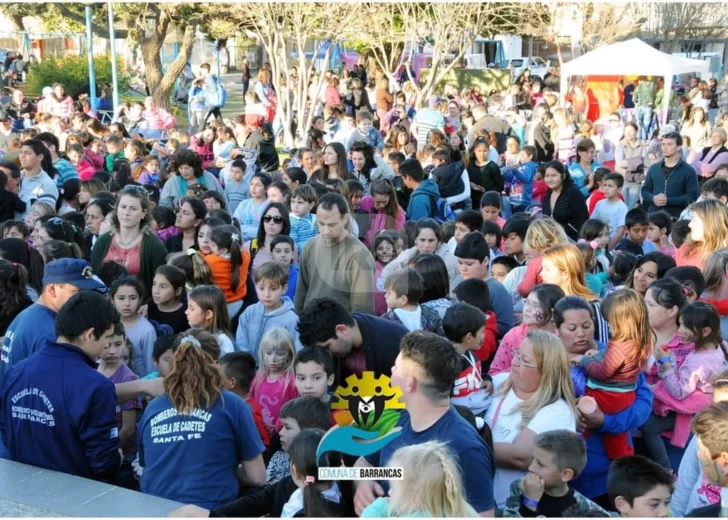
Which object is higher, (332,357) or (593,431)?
(332,357)

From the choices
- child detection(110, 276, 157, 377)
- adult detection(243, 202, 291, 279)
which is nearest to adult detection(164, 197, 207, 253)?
adult detection(243, 202, 291, 279)

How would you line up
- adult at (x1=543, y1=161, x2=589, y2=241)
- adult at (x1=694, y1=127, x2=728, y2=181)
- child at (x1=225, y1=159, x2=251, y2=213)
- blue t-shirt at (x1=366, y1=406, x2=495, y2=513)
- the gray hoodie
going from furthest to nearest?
adult at (x1=694, y1=127, x2=728, y2=181) < child at (x1=225, y1=159, x2=251, y2=213) < adult at (x1=543, y1=161, x2=589, y2=241) < the gray hoodie < blue t-shirt at (x1=366, y1=406, x2=495, y2=513)

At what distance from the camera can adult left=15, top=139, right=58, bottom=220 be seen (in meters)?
8.40

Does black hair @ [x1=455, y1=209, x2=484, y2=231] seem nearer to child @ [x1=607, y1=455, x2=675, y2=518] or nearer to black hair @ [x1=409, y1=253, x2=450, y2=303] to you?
black hair @ [x1=409, y1=253, x2=450, y2=303]

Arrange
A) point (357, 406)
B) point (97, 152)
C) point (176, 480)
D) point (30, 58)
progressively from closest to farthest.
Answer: point (176, 480), point (357, 406), point (97, 152), point (30, 58)

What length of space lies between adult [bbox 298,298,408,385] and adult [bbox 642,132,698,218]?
621cm

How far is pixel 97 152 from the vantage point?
12023 millimetres

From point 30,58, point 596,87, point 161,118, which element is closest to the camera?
point 161,118

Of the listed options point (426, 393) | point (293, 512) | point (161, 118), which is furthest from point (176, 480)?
point (161, 118)

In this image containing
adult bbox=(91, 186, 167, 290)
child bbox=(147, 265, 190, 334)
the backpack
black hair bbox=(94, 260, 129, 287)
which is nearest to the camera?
child bbox=(147, 265, 190, 334)

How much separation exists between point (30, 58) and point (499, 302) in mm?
29361

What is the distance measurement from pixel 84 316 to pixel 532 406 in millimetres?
2066

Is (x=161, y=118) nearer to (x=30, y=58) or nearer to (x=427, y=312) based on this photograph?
(x=427, y=312)

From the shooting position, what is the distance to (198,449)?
3752mm
